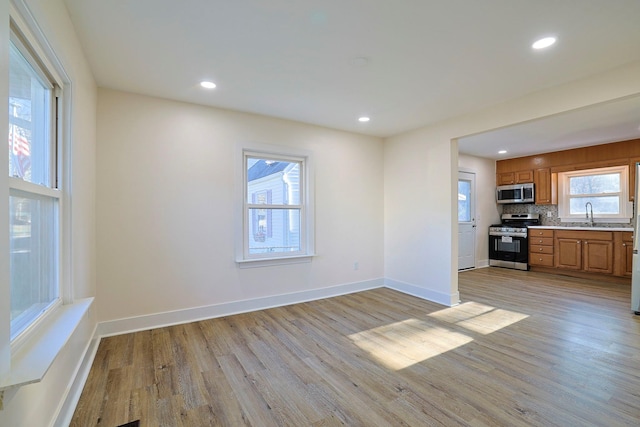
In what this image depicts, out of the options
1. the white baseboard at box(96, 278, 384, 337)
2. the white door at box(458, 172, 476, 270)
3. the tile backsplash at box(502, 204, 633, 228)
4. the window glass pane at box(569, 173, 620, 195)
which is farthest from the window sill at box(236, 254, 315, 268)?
the window glass pane at box(569, 173, 620, 195)

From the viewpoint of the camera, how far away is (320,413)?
1833 millimetres

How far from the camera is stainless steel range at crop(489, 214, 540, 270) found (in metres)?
6.25

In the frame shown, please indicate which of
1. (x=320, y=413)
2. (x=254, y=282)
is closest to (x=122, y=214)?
(x=254, y=282)

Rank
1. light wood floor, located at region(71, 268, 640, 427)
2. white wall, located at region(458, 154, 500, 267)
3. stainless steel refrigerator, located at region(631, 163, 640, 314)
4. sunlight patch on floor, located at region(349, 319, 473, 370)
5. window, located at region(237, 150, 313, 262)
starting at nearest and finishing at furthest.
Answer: light wood floor, located at region(71, 268, 640, 427) < sunlight patch on floor, located at region(349, 319, 473, 370) < stainless steel refrigerator, located at region(631, 163, 640, 314) < window, located at region(237, 150, 313, 262) < white wall, located at region(458, 154, 500, 267)

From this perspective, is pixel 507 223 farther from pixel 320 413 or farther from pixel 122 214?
pixel 122 214

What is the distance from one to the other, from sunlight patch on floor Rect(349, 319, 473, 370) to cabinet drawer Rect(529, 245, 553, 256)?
4297 mm

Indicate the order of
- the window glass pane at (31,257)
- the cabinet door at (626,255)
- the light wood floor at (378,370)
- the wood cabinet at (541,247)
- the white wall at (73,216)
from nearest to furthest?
the white wall at (73,216), the window glass pane at (31,257), the light wood floor at (378,370), the cabinet door at (626,255), the wood cabinet at (541,247)

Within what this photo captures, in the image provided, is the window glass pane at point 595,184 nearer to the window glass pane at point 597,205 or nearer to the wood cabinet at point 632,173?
the window glass pane at point 597,205

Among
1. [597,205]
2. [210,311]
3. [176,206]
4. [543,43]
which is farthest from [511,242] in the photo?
[176,206]

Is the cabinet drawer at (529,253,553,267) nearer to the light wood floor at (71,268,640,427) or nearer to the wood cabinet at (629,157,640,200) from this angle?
the wood cabinet at (629,157,640,200)

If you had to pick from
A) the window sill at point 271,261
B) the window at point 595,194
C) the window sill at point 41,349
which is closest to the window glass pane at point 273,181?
the window sill at point 271,261

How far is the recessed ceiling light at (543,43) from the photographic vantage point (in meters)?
2.17

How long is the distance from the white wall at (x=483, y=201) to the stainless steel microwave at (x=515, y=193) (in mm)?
141

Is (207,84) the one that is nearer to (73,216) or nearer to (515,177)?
(73,216)
